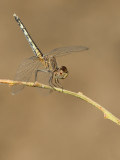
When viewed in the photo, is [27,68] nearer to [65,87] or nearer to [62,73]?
[62,73]

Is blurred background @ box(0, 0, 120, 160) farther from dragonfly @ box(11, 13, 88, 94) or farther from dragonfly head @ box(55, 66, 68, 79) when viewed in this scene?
dragonfly head @ box(55, 66, 68, 79)

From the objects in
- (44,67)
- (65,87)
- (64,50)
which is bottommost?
(44,67)

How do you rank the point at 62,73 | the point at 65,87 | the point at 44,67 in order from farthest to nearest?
the point at 65,87, the point at 44,67, the point at 62,73

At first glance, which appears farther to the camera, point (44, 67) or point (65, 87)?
point (65, 87)

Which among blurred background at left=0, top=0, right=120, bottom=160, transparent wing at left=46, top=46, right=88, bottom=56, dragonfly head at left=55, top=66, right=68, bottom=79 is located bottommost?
dragonfly head at left=55, top=66, right=68, bottom=79

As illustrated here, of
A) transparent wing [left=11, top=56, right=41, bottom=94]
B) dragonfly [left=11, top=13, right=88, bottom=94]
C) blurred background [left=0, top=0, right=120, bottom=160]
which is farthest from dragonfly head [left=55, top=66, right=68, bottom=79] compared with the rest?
blurred background [left=0, top=0, right=120, bottom=160]

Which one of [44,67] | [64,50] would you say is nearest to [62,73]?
[44,67]

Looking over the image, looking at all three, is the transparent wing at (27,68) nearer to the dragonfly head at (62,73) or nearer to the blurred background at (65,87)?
the dragonfly head at (62,73)

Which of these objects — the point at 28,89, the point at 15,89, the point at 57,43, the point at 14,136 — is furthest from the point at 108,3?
the point at 15,89

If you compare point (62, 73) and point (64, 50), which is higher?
point (64, 50)
